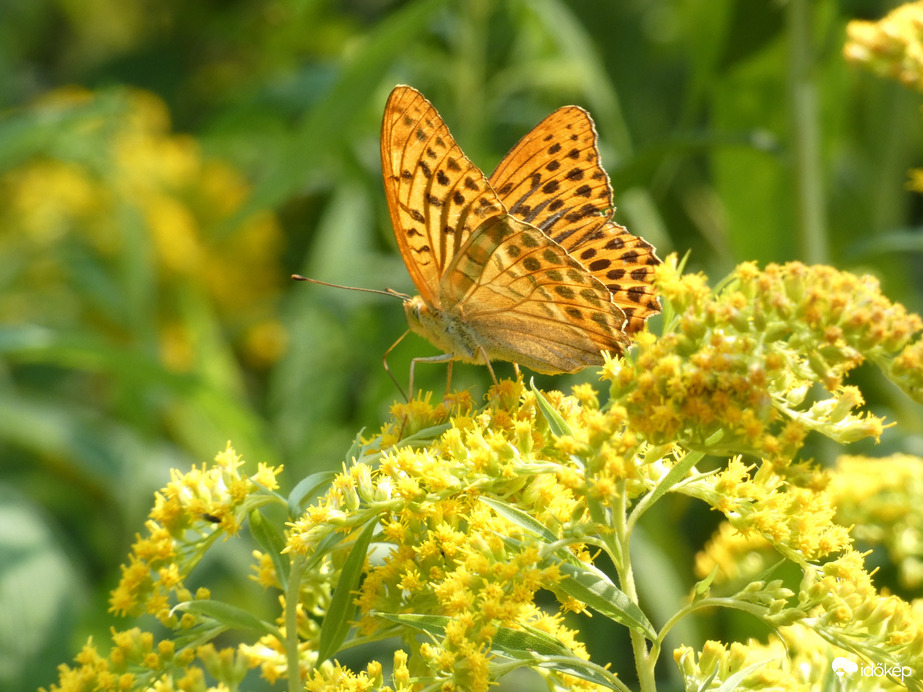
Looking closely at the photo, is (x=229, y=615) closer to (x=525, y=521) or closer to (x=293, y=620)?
(x=293, y=620)

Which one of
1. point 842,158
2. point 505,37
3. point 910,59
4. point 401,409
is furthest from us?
point 842,158

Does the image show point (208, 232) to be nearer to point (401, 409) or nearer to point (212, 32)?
point (212, 32)

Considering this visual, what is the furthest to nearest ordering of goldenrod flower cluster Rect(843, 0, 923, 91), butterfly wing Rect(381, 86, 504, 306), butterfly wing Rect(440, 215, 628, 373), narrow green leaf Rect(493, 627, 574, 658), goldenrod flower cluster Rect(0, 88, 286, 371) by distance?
1. goldenrod flower cluster Rect(0, 88, 286, 371)
2. goldenrod flower cluster Rect(843, 0, 923, 91)
3. butterfly wing Rect(381, 86, 504, 306)
4. butterfly wing Rect(440, 215, 628, 373)
5. narrow green leaf Rect(493, 627, 574, 658)

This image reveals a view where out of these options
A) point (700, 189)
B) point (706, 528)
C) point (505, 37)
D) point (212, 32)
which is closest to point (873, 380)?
point (706, 528)

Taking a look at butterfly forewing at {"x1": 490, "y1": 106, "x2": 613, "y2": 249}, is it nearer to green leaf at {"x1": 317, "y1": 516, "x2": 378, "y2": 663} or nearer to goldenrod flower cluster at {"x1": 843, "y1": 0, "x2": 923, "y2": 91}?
goldenrod flower cluster at {"x1": 843, "y1": 0, "x2": 923, "y2": 91}

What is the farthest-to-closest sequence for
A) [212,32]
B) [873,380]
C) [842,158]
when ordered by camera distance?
[212,32] < [842,158] < [873,380]

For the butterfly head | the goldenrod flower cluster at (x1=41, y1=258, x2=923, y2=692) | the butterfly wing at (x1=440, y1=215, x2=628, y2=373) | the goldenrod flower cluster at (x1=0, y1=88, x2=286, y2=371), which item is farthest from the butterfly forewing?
the goldenrod flower cluster at (x1=0, y1=88, x2=286, y2=371)
